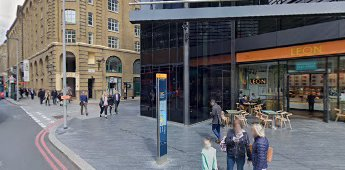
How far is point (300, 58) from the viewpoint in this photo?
1430cm

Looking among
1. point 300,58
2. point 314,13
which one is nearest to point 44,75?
point 300,58

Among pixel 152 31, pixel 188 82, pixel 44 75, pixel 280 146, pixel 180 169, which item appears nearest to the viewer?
pixel 180 169

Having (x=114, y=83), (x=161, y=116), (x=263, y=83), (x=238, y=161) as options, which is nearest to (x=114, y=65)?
(x=114, y=83)

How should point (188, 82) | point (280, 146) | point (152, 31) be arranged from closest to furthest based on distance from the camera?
point (280, 146), point (188, 82), point (152, 31)

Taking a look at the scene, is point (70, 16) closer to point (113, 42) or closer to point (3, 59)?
point (113, 42)

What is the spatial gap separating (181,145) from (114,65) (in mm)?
33433

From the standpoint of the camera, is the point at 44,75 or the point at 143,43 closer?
the point at 143,43

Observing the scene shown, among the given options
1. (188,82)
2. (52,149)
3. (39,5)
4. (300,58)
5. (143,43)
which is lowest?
(52,149)

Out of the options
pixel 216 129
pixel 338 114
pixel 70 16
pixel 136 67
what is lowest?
pixel 216 129

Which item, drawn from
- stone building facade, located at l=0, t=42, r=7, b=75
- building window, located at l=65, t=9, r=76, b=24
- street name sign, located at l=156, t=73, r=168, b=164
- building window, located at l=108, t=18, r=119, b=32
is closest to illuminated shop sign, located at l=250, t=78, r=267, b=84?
street name sign, located at l=156, t=73, r=168, b=164

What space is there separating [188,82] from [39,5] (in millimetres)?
40391

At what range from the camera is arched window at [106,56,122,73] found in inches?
1563

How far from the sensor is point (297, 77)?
15609 millimetres

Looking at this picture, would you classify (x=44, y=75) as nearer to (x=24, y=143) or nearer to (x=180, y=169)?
(x=24, y=143)
